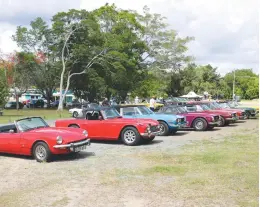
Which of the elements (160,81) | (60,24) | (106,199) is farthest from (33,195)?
(160,81)

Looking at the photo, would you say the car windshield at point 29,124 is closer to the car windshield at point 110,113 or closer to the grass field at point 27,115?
the car windshield at point 110,113

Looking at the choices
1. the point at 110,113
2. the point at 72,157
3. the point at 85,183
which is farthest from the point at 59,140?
the point at 110,113

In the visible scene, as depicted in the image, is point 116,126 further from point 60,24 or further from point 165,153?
point 60,24

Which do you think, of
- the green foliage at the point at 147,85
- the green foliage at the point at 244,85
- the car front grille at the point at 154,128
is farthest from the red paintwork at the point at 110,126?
the green foliage at the point at 244,85

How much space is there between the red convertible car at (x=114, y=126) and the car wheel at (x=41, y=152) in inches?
148

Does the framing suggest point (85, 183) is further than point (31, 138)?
No

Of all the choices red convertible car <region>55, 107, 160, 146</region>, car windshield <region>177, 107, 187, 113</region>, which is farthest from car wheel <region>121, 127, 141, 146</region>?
car windshield <region>177, 107, 187, 113</region>

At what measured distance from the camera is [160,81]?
179 ft

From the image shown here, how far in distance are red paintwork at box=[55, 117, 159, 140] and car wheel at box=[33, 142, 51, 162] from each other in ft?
12.3

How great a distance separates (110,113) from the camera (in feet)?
46.6

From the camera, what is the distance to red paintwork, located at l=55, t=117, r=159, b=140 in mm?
13172

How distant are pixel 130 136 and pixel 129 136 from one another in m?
0.04

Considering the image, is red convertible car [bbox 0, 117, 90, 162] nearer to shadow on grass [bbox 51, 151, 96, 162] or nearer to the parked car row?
the parked car row

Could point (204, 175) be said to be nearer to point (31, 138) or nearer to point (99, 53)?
point (31, 138)
